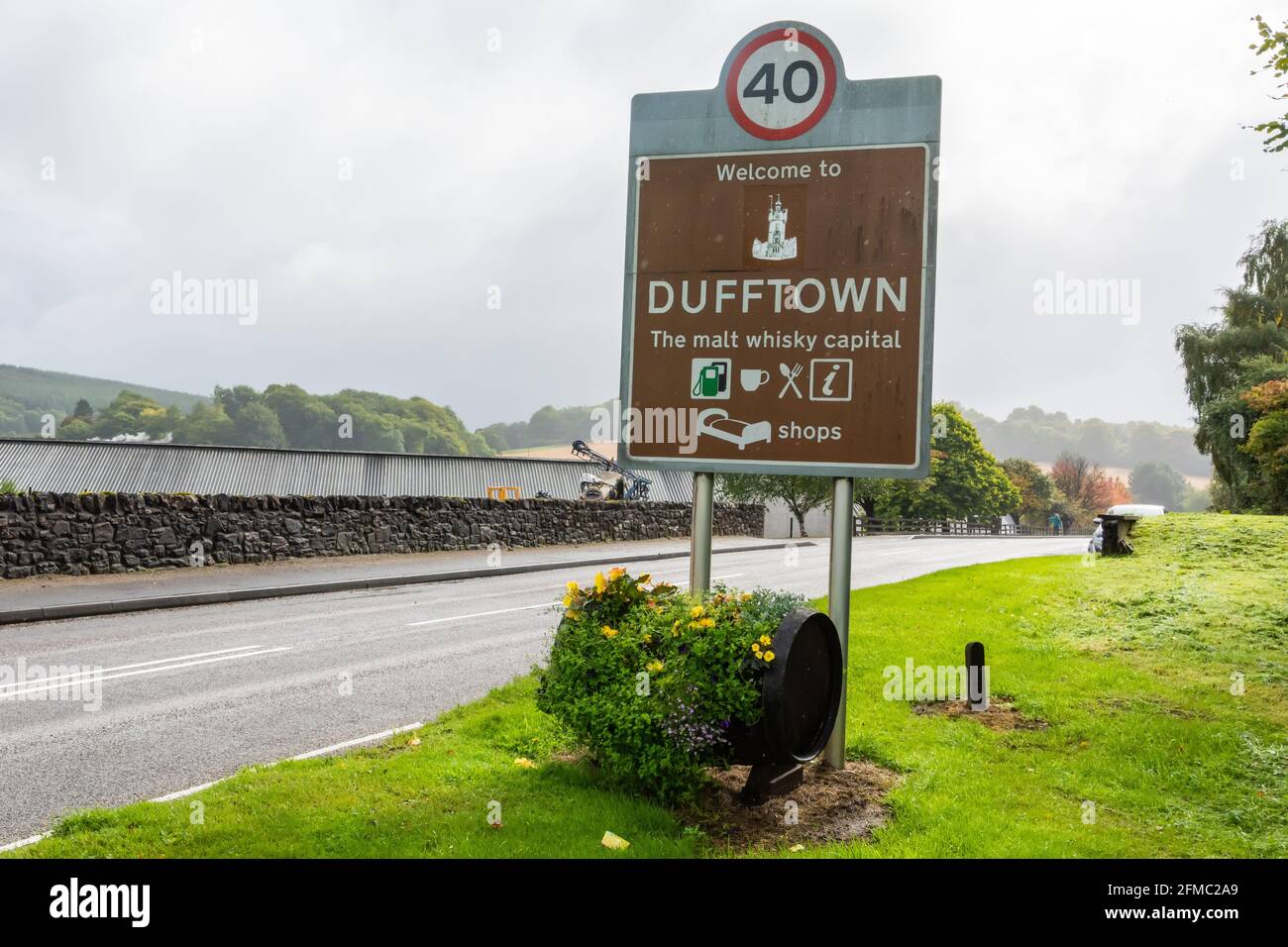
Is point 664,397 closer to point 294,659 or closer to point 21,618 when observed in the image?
point 294,659

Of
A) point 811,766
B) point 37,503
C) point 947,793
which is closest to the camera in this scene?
point 947,793

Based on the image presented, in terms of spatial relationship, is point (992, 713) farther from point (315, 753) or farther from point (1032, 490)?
point (1032, 490)

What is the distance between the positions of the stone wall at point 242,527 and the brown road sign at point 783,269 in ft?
48.0

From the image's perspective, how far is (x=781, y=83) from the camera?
618 centimetres

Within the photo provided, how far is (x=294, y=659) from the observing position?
10164 mm

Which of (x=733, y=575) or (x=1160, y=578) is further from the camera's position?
(x=733, y=575)

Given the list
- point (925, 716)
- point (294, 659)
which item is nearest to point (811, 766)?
point (925, 716)

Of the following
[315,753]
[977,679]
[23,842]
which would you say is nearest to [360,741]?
[315,753]

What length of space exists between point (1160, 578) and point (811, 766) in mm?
9815

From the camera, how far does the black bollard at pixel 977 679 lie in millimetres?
7402

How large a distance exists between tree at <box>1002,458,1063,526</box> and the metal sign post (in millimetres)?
116947

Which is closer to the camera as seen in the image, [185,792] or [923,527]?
[185,792]

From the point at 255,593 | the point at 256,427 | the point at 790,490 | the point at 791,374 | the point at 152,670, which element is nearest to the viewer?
the point at 791,374

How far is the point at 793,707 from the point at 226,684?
6422 mm
